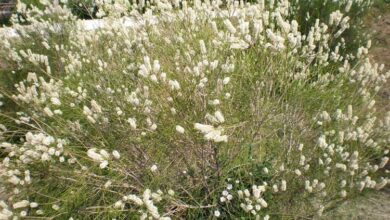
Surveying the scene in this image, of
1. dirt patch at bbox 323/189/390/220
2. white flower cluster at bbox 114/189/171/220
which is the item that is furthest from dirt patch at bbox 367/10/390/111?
white flower cluster at bbox 114/189/171/220

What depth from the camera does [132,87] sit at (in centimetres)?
311

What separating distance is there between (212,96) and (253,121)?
31 cm

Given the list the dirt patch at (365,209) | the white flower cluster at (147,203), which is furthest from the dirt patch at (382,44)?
the white flower cluster at (147,203)

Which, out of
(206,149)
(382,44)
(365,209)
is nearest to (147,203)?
(206,149)

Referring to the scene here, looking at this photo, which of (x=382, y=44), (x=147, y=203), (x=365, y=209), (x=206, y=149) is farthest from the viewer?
(x=382, y=44)

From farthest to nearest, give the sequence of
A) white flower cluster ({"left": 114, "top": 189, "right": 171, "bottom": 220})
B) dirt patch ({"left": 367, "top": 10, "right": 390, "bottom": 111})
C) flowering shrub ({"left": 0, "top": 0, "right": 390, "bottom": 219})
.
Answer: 1. dirt patch ({"left": 367, "top": 10, "right": 390, "bottom": 111})
2. flowering shrub ({"left": 0, "top": 0, "right": 390, "bottom": 219})
3. white flower cluster ({"left": 114, "top": 189, "right": 171, "bottom": 220})

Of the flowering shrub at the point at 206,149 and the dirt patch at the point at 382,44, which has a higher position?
the flowering shrub at the point at 206,149

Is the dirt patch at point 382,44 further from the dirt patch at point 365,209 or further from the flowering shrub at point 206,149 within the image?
the dirt patch at point 365,209

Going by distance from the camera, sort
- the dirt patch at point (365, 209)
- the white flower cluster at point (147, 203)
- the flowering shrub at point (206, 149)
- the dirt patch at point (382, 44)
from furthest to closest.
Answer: the dirt patch at point (382, 44) → the dirt patch at point (365, 209) → the flowering shrub at point (206, 149) → the white flower cluster at point (147, 203)

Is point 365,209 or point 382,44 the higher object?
point 382,44

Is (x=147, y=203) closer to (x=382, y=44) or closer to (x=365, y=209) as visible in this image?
(x=365, y=209)

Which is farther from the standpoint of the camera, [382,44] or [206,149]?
[382,44]

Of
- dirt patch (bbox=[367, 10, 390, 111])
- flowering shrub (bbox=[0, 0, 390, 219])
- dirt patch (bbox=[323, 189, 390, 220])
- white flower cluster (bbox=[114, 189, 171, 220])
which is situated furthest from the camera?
dirt patch (bbox=[367, 10, 390, 111])

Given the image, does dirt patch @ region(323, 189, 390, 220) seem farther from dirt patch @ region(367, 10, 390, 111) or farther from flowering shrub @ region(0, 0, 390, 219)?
dirt patch @ region(367, 10, 390, 111)
